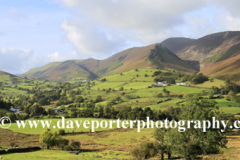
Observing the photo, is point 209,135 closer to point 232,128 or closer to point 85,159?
point 85,159

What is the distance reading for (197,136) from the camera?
114ft

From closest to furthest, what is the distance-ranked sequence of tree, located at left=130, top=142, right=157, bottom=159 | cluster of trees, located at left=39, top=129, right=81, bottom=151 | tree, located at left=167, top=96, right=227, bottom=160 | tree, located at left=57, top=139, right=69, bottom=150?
tree, located at left=167, top=96, right=227, bottom=160 < tree, located at left=130, top=142, right=157, bottom=159 < cluster of trees, located at left=39, top=129, right=81, bottom=151 < tree, located at left=57, top=139, right=69, bottom=150

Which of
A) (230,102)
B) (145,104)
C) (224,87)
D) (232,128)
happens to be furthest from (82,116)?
(224,87)

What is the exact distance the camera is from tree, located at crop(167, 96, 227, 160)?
33.5 meters

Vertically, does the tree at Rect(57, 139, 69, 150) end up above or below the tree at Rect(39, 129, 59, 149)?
below

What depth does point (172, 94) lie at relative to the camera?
638 feet

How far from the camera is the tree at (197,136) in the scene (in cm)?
3353

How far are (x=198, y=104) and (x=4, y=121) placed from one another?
118 m

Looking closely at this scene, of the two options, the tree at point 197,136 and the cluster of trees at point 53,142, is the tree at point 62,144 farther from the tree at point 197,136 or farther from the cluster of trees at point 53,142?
the tree at point 197,136

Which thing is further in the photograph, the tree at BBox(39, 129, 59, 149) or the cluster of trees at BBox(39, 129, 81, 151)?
the cluster of trees at BBox(39, 129, 81, 151)

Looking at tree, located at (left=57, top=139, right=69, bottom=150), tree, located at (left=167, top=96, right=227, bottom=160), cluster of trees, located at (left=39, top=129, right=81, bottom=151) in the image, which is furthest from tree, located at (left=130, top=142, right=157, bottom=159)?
tree, located at (left=57, top=139, right=69, bottom=150)

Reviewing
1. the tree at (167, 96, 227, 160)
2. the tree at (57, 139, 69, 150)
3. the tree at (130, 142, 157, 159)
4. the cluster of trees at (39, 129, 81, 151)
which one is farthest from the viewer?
the tree at (57, 139, 69, 150)

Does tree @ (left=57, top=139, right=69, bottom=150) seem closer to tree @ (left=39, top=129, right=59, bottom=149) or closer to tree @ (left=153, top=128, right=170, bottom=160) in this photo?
tree @ (left=39, top=129, right=59, bottom=149)

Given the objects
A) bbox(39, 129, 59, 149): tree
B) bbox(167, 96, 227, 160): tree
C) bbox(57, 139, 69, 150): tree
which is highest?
bbox(167, 96, 227, 160): tree
